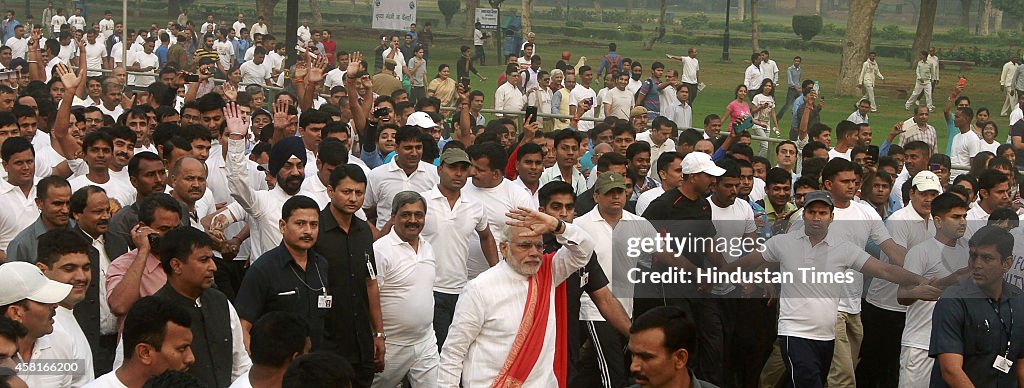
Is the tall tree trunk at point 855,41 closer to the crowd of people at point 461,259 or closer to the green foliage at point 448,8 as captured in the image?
the crowd of people at point 461,259

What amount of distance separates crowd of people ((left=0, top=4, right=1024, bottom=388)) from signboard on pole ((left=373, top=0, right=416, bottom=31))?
14.8 m

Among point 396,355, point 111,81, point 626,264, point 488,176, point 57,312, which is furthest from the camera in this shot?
point 111,81

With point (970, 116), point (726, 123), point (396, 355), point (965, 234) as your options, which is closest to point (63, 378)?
point (396, 355)

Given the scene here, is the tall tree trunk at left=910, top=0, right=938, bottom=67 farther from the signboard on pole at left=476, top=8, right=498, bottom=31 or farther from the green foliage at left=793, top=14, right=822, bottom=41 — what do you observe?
the green foliage at left=793, top=14, right=822, bottom=41

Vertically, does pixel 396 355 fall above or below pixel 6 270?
below

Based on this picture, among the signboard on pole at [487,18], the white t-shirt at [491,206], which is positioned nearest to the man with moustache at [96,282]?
the white t-shirt at [491,206]

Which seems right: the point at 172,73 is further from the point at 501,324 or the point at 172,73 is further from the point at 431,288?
the point at 501,324

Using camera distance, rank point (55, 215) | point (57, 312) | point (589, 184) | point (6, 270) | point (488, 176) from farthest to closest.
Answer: point (589, 184)
point (488, 176)
point (55, 215)
point (57, 312)
point (6, 270)

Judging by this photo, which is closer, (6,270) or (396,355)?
(6,270)

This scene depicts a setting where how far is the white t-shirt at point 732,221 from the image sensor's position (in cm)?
1000

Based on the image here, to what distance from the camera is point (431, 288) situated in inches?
340

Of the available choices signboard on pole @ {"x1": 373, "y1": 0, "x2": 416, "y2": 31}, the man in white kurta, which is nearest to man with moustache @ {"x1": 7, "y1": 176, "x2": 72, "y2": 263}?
the man in white kurta

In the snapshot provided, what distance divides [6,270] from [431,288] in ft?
10.3

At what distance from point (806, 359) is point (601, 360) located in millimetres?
1498
